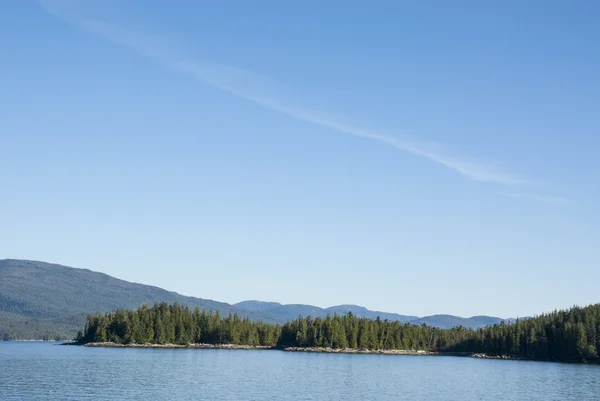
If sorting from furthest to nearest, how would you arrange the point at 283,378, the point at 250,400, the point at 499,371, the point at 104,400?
the point at 499,371 < the point at 283,378 < the point at 250,400 < the point at 104,400

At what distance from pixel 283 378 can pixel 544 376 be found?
6241 cm

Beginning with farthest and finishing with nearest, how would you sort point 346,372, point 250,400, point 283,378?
point 346,372
point 283,378
point 250,400

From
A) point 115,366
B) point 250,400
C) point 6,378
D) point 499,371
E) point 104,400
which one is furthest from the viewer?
point 499,371

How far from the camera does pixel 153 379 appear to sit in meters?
110

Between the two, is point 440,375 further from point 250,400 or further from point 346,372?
point 250,400

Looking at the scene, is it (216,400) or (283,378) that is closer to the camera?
(216,400)

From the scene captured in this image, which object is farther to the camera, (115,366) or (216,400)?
(115,366)

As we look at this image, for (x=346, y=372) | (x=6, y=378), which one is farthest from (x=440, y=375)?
(x=6, y=378)

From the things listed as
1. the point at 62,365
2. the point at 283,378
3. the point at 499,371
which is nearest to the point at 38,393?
the point at 283,378

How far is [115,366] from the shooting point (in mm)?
135500

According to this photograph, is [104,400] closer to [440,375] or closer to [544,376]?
[440,375]

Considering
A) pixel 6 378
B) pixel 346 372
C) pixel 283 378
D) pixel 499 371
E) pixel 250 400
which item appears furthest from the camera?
pixel 499 371

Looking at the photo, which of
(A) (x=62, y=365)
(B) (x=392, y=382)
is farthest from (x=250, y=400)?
(A) (x=62, y=365)

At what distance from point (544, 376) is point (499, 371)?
63.7ft
